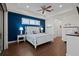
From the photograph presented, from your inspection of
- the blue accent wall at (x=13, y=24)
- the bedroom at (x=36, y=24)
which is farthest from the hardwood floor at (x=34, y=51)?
the blue accent wall at (x=13, y=24)

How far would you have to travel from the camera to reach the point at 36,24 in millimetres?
7570

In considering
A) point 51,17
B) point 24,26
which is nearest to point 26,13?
point 24,26

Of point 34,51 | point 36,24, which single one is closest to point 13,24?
point 34,51

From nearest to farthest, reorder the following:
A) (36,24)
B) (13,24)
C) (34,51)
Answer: (34,51) → (13,24) → (36,24)

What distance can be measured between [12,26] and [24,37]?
46.1 inches

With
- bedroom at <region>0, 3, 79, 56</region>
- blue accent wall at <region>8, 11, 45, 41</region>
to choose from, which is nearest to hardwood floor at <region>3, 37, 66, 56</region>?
bedroom at <region>0, 3, 79, 56</region>

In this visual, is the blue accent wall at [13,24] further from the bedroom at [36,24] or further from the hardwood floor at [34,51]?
the hardwood floor at [34,51]

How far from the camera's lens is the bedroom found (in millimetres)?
4753

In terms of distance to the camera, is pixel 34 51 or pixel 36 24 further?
pixel 36 24

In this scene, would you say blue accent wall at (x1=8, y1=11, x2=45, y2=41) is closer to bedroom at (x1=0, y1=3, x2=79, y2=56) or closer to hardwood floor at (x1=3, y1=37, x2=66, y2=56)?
bedroom at (x1=0, y1=3, x2=79, y2=56)

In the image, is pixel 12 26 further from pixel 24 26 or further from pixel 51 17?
pixel 51 17

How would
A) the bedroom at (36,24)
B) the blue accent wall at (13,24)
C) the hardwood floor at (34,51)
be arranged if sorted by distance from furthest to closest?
1. the blue accent wall at (13,24)
2. the bedroom at (36,24)
3. the hardwood floor at (34,51)

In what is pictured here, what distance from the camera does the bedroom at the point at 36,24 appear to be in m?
4.75

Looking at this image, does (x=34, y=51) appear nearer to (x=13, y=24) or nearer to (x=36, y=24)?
(x=13, y=24)
